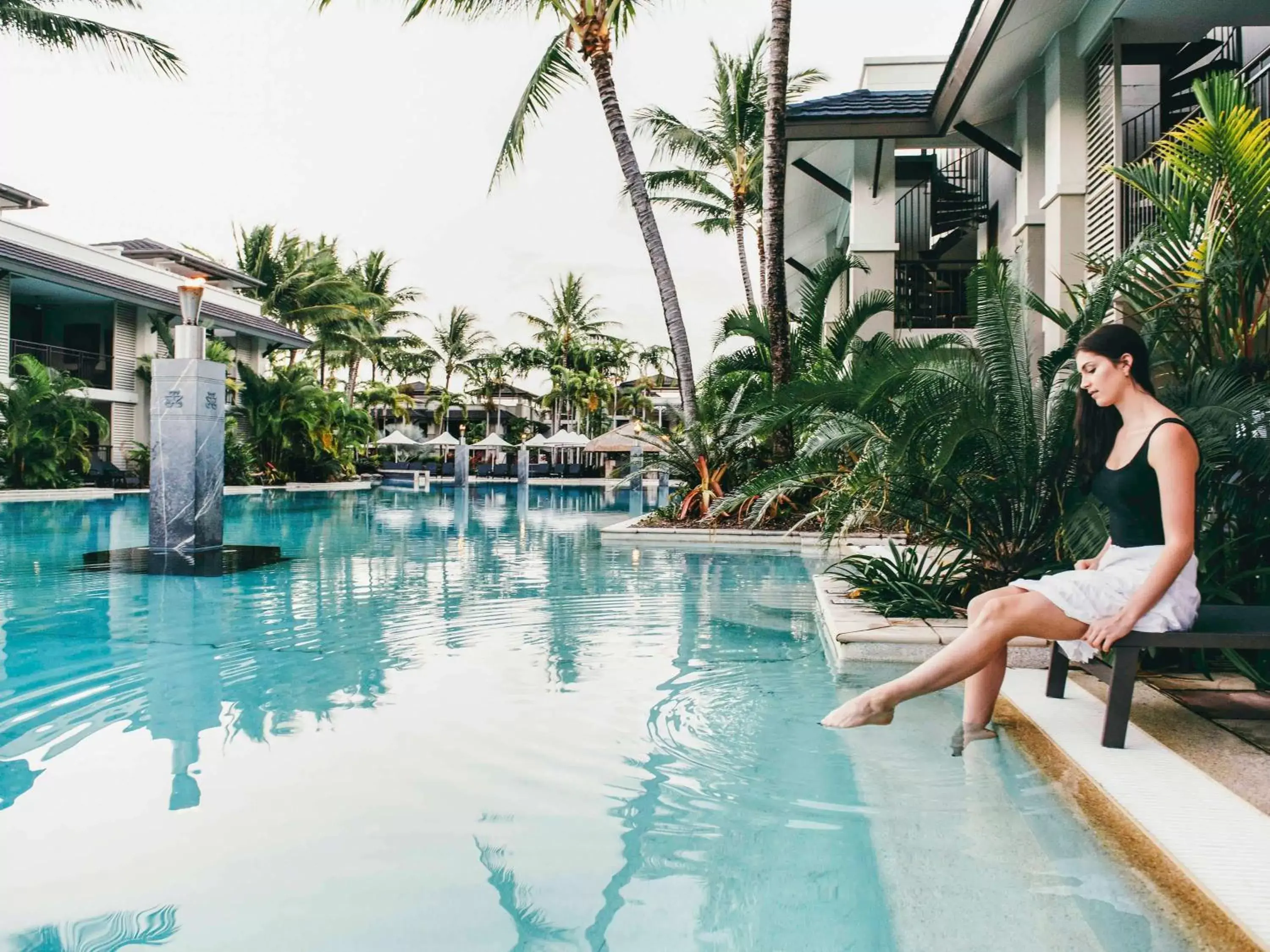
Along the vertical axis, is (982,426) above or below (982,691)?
above

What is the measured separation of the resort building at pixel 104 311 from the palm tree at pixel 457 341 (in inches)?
867

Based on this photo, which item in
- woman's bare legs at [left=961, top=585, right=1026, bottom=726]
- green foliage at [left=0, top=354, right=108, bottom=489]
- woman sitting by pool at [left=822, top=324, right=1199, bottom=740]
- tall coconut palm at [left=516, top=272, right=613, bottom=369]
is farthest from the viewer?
tall coconut palm at [left=516, top=272, right=613, bottom=369]

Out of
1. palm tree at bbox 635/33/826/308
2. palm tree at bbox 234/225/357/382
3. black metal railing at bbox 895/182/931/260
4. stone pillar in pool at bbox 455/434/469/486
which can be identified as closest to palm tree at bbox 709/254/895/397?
black metal railing at bbox 895/182/931/260

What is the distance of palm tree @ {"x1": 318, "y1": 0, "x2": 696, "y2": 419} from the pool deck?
11.3 meters

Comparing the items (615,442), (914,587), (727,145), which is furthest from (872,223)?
(615,442)

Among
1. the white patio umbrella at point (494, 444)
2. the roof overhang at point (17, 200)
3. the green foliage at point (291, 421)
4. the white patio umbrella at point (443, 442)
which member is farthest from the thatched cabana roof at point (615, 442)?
the roof overhang at point (17, 200)

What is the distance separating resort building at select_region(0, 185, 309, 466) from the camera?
80.4ft

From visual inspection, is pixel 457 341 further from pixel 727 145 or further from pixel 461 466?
pixel 727 145

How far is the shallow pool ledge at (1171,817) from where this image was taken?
2.24 m

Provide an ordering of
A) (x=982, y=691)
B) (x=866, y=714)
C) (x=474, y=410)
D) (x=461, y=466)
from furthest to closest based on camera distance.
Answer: (x=474, y=410) < (x=461, y=466) < (x=982, y=691) < (x=866, y=714)

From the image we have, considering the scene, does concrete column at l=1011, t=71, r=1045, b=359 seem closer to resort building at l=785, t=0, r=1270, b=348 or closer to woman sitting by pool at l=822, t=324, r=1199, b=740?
resort building at l=785, t=0, r=1270, b=348

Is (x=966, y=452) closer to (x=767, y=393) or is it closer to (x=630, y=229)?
(x=767, y=393)

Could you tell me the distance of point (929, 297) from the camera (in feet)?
60.8

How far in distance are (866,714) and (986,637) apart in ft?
1.63
